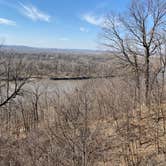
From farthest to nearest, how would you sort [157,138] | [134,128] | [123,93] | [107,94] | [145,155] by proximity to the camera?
1. [107,94]
2. [123,93]
3. [134,128]
4. [157,138]
5. [145,155]

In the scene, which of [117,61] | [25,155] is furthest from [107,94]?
Result: [25,155]

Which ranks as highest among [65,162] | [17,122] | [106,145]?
[65,162]

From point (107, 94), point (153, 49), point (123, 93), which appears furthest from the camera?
point (107, 94)

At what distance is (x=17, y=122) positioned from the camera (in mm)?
23234

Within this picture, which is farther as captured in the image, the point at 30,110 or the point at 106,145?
the point at 30,110

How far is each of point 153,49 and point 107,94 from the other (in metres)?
6.44

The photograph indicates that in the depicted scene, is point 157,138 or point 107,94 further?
point 107,94

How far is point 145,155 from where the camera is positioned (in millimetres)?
9719

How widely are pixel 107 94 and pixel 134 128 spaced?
8587 mm

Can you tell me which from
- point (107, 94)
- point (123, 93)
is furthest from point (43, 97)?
point (123, 93)

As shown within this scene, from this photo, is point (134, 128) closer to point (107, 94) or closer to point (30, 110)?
point (107, 94)

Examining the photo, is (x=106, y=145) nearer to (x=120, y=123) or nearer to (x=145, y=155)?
(x=145, y=155)

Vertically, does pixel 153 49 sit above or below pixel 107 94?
above

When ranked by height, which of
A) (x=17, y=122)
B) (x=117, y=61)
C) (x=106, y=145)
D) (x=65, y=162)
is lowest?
(x=17, y=122)
